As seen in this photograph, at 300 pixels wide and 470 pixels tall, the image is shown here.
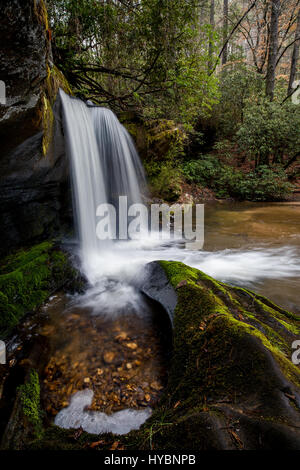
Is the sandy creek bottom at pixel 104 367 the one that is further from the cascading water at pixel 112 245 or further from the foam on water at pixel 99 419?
the cascading water at pixel 112 245

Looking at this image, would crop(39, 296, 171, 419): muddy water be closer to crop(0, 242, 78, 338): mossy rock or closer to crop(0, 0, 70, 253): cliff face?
crop(0, 242, 78, 338): mossy rock

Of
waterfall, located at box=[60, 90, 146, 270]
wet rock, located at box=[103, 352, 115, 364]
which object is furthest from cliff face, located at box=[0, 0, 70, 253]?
wet rock, located at box=[103, 352, 115, 364]

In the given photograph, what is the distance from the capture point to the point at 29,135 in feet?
11.7

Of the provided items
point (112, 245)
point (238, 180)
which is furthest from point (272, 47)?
point (112, 245)

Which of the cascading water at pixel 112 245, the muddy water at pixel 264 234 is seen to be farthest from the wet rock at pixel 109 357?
the muddy water at pixel 264 234

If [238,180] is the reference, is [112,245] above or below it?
below

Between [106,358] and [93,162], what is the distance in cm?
493

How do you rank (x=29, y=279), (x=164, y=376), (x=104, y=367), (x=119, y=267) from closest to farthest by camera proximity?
(x=164, y=376), (x=104, y=367), (x=29, y=279), (x=119, y=267)

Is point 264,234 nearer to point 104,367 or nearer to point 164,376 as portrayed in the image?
point 164,376

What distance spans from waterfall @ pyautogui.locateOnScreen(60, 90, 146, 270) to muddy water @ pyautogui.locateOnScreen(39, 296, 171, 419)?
5.77 ft

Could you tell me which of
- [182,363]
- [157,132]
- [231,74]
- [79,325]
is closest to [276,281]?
[182,363]

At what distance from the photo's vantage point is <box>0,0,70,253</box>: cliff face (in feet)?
9.13

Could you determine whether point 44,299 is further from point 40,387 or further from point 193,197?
point 193,197
